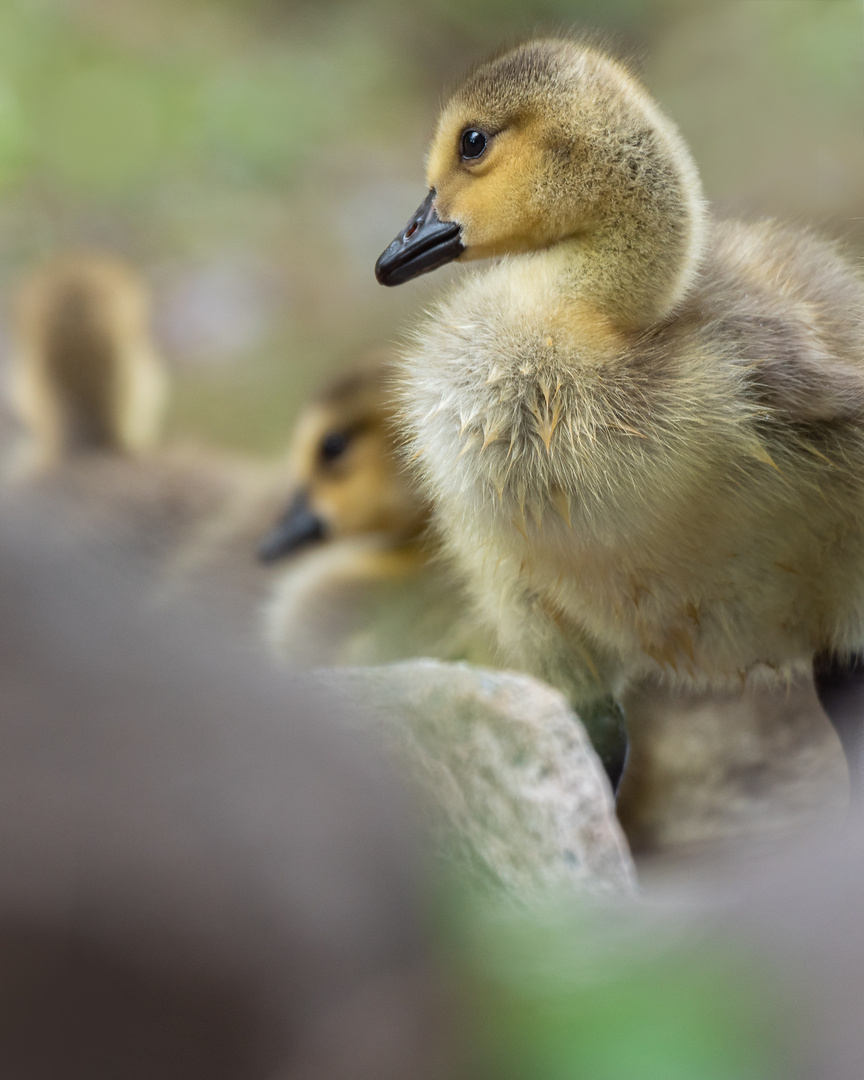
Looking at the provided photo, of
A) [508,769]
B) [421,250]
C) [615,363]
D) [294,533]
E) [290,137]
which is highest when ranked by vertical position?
[290,137]

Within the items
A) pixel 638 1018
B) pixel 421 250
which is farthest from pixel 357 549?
pixel 638 1018

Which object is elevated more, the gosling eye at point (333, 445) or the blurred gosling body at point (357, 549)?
the gosling eye at point (333, 445)

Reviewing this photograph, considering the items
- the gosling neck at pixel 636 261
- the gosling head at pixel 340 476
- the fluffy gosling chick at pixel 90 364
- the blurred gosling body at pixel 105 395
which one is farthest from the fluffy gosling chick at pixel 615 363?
the fluffy gosling chick at pixel 90 364

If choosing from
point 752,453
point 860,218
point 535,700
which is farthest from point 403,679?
point 860,218

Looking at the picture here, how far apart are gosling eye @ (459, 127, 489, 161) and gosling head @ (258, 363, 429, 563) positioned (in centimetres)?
49

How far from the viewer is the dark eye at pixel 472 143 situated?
70 cm

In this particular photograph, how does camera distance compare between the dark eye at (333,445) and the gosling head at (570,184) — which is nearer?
the gosling head at (570,184)

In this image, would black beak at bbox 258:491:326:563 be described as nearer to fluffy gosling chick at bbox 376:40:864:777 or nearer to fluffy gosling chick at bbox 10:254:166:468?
fluffy gosling chick at bbox 10:254:166:468

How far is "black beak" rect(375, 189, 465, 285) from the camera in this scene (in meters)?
0.71

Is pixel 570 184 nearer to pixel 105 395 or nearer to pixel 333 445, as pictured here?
pixel 333 445

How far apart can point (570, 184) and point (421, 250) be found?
11 cm

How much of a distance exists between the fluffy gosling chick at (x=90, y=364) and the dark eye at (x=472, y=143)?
0.76 metres

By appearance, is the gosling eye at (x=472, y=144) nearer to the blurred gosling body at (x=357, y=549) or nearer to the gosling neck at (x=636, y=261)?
the gosling neck at (x=636, y=261)

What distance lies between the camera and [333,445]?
1.24 m
